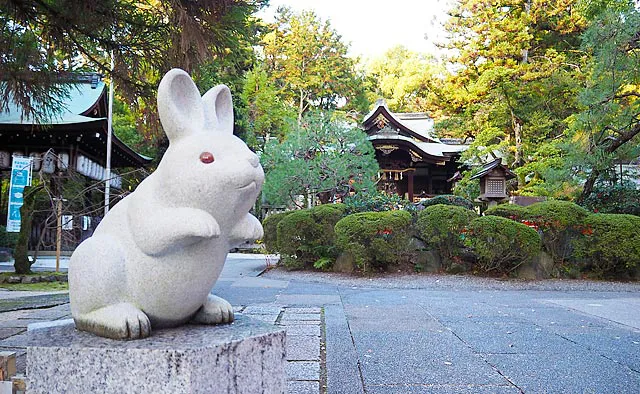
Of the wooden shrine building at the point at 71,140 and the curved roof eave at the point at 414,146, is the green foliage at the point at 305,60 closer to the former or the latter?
the curved roof eave at the point at 414,146

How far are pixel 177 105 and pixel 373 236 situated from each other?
7074 millimetres

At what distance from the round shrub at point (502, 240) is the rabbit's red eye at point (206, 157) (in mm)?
7478

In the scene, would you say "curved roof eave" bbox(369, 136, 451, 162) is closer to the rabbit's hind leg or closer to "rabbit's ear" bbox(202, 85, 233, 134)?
"rabbit's ear" bbox(202, 85, 233, 134)

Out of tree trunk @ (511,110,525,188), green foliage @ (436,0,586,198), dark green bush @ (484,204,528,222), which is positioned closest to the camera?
dark green bush @ (484,204,528,222)

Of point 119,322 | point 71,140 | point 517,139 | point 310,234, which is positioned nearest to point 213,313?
point 119,322

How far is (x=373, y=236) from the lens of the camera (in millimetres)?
8570

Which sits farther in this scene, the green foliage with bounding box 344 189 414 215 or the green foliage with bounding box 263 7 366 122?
the green foliage with bounding box 263 7 366 122

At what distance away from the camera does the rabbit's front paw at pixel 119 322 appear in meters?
1.58

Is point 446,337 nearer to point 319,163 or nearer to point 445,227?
point 445,227

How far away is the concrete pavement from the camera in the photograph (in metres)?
2.74

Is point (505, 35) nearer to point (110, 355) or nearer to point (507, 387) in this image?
point (507, 387)

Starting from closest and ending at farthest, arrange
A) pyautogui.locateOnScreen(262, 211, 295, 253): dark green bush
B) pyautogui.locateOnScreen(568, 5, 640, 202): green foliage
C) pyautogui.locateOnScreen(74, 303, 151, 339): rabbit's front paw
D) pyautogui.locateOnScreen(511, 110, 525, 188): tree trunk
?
pyautogui.locateOnScreen(74, 303, 151, 339): rabbit's front paw
pyautogui.locateOnScreen(568, 5, 640, 202): green foliage
pyautogui.locateOnScreen(262, 211, 295, 253): dark green bush
pyautogui.locateOnScreen(511, 110, 525, 188): tree trunk

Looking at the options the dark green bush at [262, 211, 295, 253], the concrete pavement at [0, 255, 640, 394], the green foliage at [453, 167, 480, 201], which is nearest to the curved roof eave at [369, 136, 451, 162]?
the green foliage at [453, 167, 480, 201]

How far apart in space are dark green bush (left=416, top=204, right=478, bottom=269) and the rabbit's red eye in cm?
759
